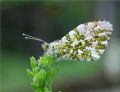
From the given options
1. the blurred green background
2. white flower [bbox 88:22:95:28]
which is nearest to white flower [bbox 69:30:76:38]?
white flower [bbox 88:22:95:28]

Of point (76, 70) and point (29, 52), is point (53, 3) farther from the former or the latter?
point (76, 70)

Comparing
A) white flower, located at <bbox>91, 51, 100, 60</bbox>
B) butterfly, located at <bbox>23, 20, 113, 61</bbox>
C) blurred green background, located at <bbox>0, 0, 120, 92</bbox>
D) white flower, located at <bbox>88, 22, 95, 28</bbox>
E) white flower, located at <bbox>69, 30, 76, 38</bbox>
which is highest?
blurred green background, located at <bbox>0, 0, 120, 92</bbox>

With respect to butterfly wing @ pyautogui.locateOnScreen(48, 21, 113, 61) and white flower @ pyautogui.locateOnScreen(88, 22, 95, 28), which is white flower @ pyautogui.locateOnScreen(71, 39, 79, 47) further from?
white flower @ pyautogui.locateOnScreen(88, 22, 95, 28)

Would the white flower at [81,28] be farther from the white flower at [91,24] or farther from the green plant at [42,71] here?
the green plant at [42,71]

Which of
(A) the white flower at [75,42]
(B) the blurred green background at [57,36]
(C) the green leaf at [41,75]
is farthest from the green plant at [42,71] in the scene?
(B) the blurred green background at [57,36]

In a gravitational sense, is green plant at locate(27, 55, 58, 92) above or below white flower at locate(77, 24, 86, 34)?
below

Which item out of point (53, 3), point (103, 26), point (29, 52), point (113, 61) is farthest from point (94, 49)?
point (53, 3)
